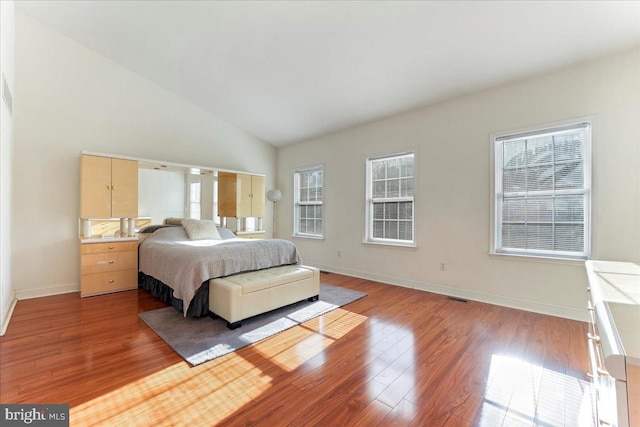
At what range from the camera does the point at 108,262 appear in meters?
3.67

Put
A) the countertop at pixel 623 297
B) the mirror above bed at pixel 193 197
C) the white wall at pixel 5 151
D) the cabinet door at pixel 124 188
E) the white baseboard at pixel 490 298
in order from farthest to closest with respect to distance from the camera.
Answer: the mirror above bed at pixel 193 197
the cabinet door at pixel 124 188
the white baseboard at pixel 490 298
the white wall at pixel 5 151
the countertop at pixel 623 297

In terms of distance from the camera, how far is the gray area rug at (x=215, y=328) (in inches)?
86.6

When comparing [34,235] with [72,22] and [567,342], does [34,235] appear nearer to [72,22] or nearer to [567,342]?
[72,22]

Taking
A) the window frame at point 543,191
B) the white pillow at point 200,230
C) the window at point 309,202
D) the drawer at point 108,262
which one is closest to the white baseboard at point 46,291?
the drawer at point 108,262

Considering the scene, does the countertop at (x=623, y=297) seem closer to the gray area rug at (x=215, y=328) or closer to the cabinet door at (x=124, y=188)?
the gray area rug at (x=215, y=328)

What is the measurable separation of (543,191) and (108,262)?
218 inches

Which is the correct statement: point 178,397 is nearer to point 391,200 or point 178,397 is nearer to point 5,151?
point 5,151

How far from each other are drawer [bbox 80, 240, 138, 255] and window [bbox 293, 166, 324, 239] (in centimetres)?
293

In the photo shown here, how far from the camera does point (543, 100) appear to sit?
3.02m

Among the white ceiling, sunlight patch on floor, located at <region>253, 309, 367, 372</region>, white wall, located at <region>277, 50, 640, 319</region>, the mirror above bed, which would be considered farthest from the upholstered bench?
the white ceiling

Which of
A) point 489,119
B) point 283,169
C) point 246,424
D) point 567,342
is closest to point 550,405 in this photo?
point 567,342

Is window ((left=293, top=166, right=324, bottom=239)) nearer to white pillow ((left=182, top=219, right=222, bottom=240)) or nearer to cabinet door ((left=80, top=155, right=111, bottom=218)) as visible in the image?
white pillow ((left=182, top=219, right=222, bottom=240))

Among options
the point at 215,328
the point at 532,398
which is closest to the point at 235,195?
the point at 215,328

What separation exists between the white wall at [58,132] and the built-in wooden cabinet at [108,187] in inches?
14.8
